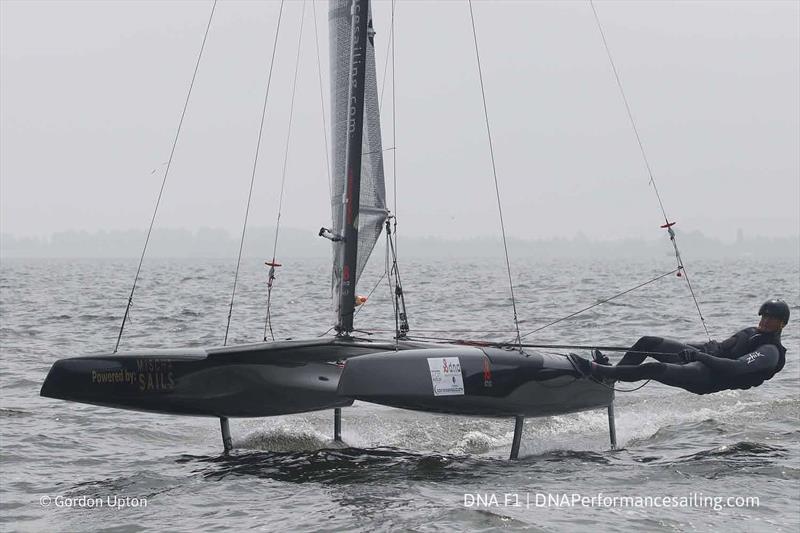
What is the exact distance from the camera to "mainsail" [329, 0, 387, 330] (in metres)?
10.2

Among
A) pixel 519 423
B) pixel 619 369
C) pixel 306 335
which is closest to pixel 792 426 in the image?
pixel 619 369

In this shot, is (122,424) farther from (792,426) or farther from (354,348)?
(792,426)

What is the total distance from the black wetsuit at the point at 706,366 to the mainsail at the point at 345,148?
2.71 metres

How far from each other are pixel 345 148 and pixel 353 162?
0.74 ft

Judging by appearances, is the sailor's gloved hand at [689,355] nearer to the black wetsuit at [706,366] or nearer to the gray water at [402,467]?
the black wetsuit at [706,366]

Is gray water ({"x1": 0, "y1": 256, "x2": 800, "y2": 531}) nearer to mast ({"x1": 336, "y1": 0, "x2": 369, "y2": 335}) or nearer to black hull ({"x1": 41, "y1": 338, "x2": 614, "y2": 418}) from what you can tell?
black hull ({"x1": 41, "y1": 338, "x2": 614, "y2": 418})

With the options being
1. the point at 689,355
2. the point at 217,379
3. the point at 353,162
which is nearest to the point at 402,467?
the point at 217,379

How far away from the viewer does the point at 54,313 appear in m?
24.1

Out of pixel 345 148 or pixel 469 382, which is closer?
pixel 469 382

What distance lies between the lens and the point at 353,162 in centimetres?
1009

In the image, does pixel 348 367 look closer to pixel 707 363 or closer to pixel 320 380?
pixel 320 380

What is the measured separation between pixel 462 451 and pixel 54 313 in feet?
56.5

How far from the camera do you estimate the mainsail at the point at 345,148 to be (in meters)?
10.2

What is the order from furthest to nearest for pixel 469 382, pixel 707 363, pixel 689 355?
pixel 689 355 → pixel 707 363 → pixel 469 382
